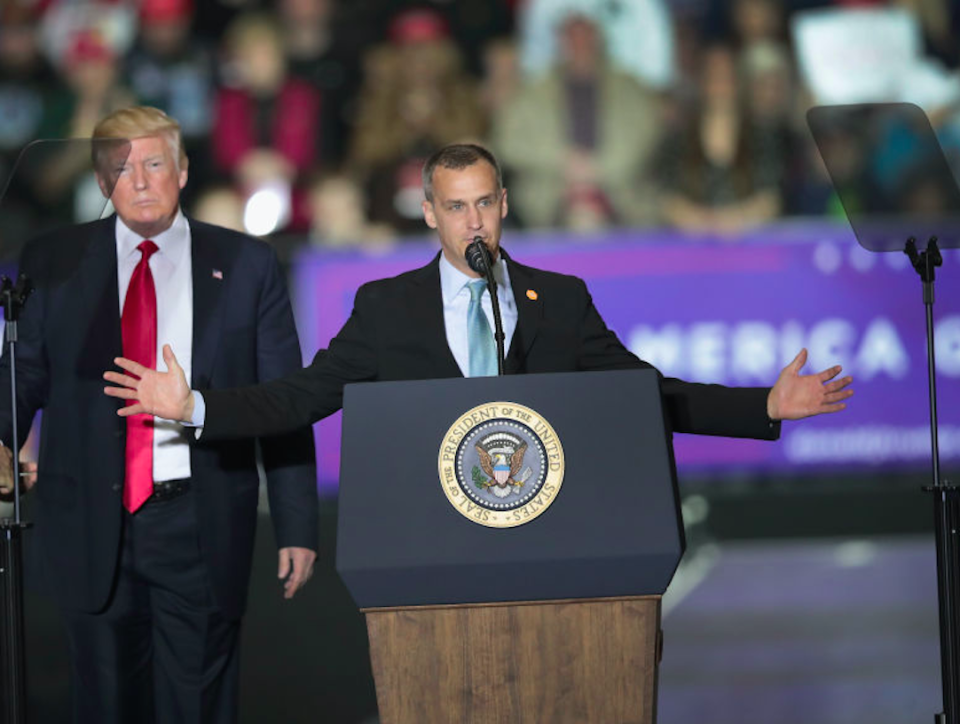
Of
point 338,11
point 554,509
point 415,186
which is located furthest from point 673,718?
point 338,11

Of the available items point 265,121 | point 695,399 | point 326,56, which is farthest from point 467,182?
point 326,56

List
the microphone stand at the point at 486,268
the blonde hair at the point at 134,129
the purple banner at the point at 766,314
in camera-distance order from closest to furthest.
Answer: the microphone stand at the point at 486,268, the blonde hair at the point at 134,129, the purple banner at the point at 766,314

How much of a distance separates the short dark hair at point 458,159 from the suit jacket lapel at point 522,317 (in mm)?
183

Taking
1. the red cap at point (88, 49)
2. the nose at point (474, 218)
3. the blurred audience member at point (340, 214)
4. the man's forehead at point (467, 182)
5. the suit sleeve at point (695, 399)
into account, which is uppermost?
the red cap at point (88, 49)

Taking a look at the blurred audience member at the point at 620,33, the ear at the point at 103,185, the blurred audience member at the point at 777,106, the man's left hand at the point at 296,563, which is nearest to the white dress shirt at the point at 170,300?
the ear at the point at 103,185

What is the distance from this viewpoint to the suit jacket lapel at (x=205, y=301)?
3129mm

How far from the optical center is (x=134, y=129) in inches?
123

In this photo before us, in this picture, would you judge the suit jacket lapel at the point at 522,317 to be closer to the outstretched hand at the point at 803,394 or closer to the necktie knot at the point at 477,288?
the necktie knot at the point at 477,288

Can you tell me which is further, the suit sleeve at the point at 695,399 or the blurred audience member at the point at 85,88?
the blurred audience member at the point at 85,88

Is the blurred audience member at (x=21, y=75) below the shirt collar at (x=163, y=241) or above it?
above

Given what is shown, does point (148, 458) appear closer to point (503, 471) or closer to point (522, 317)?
point (522, 317)

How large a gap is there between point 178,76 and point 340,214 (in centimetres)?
103

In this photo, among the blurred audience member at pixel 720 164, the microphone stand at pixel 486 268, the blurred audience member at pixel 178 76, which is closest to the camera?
the microphone stand at pixel 486 268

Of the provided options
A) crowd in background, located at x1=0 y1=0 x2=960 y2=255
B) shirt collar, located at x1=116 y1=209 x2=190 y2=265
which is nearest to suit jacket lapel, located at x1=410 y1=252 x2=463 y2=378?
shirt collar, located at x1=116 y1=209 x2=190 y2=265
